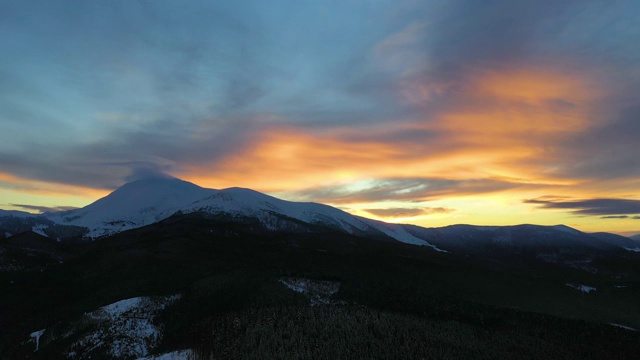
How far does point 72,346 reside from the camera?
140 feet

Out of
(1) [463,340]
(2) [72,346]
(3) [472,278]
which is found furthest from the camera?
(3) [472,278]

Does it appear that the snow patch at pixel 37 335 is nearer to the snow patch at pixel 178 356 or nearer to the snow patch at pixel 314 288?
the snow patch at pixel 178 356

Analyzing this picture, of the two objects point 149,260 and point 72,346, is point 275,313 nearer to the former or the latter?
point 72,346

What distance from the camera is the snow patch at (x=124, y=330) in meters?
41.2

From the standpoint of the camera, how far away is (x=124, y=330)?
4444cm

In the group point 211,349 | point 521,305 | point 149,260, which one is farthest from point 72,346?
point 521,305

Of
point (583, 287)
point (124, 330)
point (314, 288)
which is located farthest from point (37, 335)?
point (583, 287)

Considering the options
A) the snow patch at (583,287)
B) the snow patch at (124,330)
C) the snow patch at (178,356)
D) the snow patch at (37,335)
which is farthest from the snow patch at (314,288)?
the snow patch at (583,287)

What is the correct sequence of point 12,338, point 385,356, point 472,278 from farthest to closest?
point 472,278 < point 12,338 < point 385,356

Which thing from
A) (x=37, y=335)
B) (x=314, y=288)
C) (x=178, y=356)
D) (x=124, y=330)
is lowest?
(x=37, y=335)

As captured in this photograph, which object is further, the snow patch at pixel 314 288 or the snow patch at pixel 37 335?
the snow patch at pixel 314 288

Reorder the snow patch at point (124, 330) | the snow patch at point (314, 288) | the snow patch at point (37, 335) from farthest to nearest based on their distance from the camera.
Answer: the snow patch at point (314, 288) < the snow patch at point (37, 335) < the snow patch at point (124, 330)

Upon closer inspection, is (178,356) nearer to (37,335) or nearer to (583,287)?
(37,335)

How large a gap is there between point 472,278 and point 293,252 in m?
58.9
